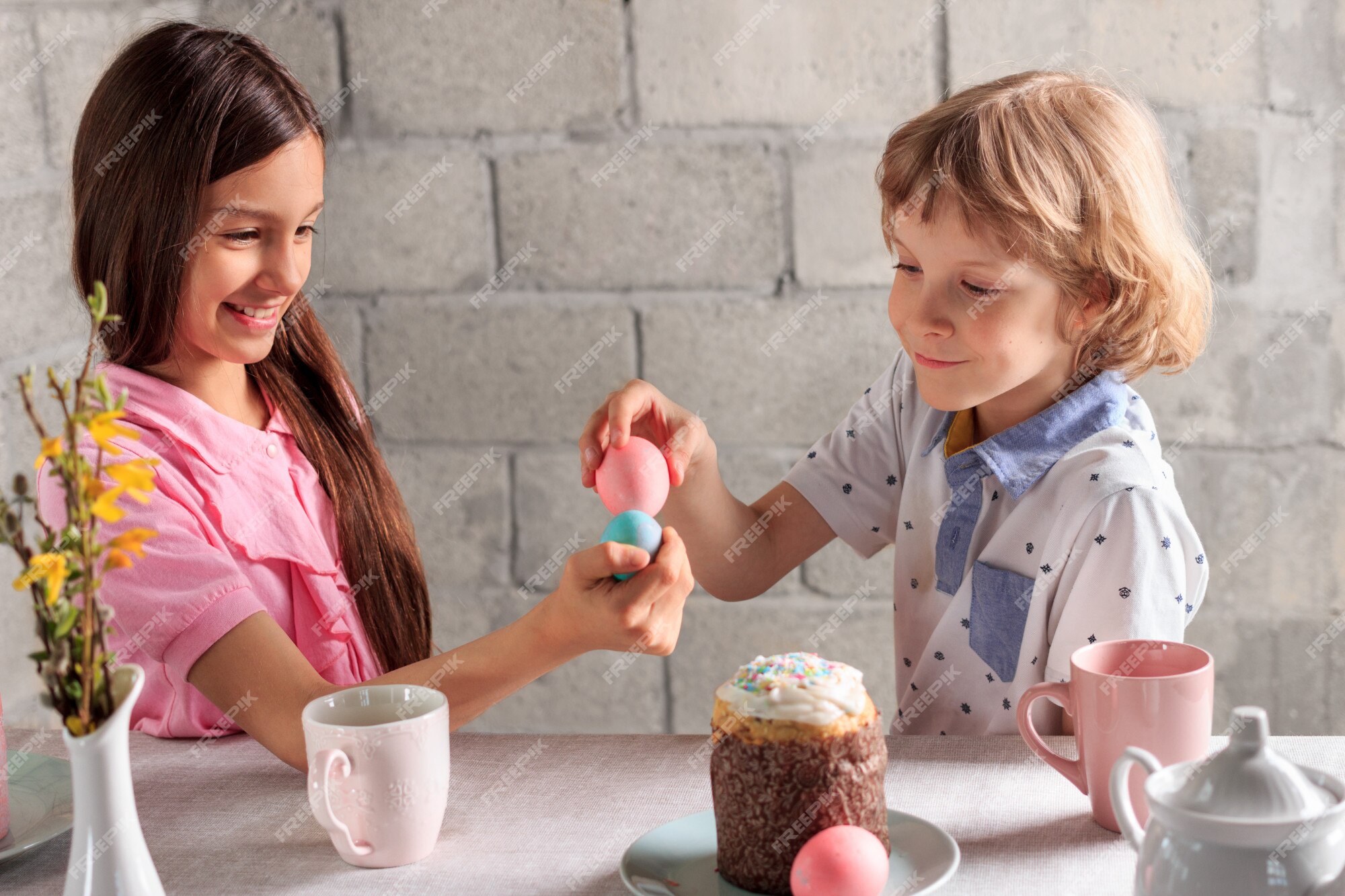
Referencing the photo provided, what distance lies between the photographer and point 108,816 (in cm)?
76

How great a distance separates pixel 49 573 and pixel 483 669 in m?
0.49

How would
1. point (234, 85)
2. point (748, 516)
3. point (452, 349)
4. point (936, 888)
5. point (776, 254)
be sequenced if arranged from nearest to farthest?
point (936, 888) < point (234, 85) < point (748, 516) < point (776, 254) < point (452, 349)

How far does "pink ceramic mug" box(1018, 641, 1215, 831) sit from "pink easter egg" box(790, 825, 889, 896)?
0.60 feet

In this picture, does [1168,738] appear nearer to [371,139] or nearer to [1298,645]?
[1298,645]

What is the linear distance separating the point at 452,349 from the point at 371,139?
15.0 inches

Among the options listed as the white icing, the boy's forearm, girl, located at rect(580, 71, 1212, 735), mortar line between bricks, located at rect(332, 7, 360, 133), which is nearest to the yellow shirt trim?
girl, located at rect(580, 71, 1212, 735)

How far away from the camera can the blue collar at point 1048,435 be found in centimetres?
129

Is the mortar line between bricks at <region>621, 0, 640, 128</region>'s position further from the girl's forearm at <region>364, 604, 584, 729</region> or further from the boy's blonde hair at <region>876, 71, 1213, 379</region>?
the girl's forearm at <region>364, 604, 584, 729</region>

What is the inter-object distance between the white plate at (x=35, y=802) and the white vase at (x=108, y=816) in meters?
0.16

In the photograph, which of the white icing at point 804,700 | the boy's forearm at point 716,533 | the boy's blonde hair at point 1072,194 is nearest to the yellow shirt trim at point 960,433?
the boy's blonde hair at point 1072,194

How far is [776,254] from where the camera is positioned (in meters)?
2.06

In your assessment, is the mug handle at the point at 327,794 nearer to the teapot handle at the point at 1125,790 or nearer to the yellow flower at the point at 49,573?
the yellow flower at the point at 49,573

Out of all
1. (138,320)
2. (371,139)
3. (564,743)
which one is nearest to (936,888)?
(564,743)

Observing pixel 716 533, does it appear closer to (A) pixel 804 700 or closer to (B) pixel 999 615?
(B) pixel 999 615
